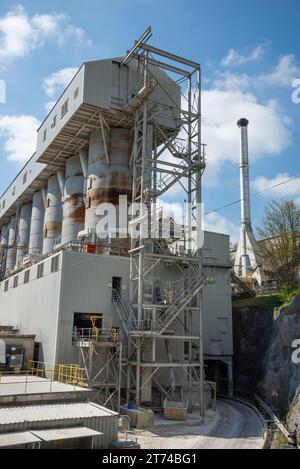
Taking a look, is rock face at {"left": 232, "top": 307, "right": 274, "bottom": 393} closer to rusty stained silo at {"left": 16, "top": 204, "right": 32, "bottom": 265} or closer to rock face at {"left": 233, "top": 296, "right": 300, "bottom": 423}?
rock face at {"left": 233, "top": 296, "right": 300, "bottom": 423}

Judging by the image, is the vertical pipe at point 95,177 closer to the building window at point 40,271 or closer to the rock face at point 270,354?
the building window at point 40,271

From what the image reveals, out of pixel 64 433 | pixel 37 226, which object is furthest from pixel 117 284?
pixel 37 226

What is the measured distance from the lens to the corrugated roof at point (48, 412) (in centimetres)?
1521

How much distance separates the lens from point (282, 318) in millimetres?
29516

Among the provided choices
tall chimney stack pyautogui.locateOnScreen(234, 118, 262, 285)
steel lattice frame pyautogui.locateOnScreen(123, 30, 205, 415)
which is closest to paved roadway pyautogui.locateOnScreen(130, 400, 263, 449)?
steel lattice frame pyautogui.locateOnScreen(123, 30, 205, 415)

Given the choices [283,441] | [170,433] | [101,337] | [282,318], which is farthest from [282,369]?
[101,337]

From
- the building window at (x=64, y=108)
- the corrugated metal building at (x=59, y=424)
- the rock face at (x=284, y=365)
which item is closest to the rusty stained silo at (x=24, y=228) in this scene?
the building window at (x=64, y=108)

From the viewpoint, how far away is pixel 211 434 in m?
20.8

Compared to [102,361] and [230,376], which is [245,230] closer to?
[230,376]

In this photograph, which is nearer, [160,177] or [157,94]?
[160,177]

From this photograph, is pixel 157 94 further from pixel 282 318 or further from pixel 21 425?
pixel 21 425

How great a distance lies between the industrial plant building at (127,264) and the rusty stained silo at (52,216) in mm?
4378

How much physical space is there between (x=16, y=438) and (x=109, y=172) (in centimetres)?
2368

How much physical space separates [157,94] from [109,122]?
457 cm
